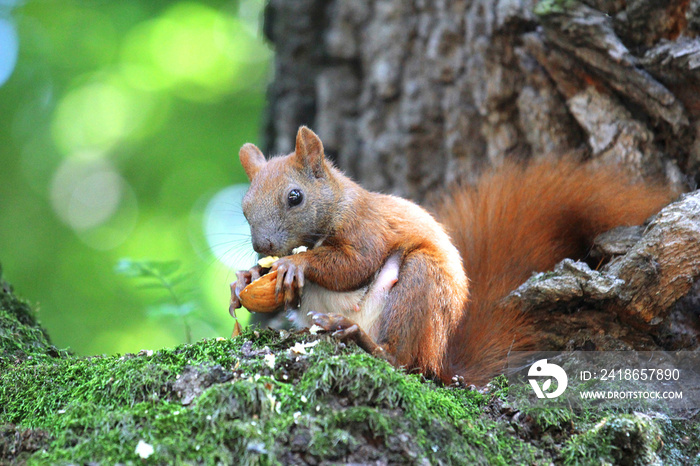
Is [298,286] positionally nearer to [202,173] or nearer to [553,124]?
[553,124]

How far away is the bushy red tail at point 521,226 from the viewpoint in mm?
1890

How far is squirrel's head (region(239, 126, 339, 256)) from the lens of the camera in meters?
1.95

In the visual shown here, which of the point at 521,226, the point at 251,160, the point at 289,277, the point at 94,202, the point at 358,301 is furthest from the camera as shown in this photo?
the point at 94,202

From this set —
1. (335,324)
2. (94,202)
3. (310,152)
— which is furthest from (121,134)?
(335,324)

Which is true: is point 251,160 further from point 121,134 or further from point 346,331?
point 121,134

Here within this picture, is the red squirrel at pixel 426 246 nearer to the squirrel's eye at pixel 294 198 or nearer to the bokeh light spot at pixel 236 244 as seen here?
the squirrel's eye at pixel 294 198

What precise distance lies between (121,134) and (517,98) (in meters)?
3.64

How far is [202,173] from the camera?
16.7 ft

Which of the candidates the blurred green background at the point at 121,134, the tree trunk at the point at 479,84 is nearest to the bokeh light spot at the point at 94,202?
the blurred green background at the point at 121,134

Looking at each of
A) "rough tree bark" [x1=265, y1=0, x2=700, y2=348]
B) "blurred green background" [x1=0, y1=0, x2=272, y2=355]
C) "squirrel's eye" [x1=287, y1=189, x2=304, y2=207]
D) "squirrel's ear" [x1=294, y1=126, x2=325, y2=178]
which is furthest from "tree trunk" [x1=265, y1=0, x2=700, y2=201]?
"blurred green background" [x1=0, y1=0, x2=272, y2=355]

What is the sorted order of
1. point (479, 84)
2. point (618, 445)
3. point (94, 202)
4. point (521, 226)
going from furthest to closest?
point (94, 202) → point (479, 84) → point (521, 226) → point (618, 445)

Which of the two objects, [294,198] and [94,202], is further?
[94,202]

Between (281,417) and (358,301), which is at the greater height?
(358,301)

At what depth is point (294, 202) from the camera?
6.53 feet
